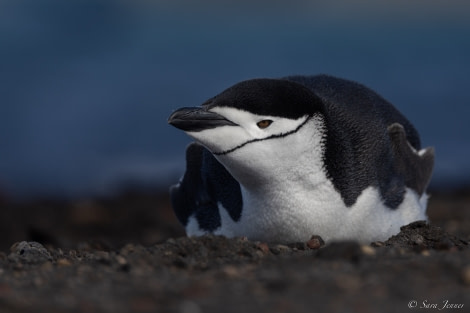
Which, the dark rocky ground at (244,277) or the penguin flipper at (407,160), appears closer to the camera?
the dark rocky ground at (244,277)

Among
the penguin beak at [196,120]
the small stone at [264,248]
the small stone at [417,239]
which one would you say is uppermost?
the penguin beak at [196,120]

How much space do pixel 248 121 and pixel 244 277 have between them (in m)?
1.55

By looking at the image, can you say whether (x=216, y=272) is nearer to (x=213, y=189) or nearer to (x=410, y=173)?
(x=213, y=189)

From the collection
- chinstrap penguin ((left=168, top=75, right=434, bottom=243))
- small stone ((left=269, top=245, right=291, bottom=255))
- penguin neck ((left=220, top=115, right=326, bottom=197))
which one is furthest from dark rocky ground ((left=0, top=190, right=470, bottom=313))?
penguin neck ((left=220, top=115, right=326, bottom=197))

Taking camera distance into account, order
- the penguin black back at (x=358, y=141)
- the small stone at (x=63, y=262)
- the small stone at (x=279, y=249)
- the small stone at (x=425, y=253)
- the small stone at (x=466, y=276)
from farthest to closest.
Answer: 1. the penguin black back at (x=358, y=141)
2. the small stone at (x=279, y=249)
3. the small stone at (x=63, y=262)
4. the small stone at (x=425, y=253)
5. the small stone at (x=466, y=276)

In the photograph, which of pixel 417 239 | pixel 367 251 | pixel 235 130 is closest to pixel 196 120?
pixel 235 130

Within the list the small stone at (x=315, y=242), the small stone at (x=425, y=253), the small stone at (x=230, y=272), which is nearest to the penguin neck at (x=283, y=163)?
the small stone at (x=315, y=242)

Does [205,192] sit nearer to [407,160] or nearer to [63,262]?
[407,160]

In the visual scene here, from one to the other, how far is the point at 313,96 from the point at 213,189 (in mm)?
1306

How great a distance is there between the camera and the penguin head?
5316 millimetres

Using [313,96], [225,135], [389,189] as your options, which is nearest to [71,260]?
[225,135]

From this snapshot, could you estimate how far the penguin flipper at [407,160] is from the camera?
22.1 ft

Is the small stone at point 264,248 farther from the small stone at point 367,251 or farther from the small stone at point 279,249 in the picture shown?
the small stone at point 367,251

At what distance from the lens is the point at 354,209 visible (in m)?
6.05
